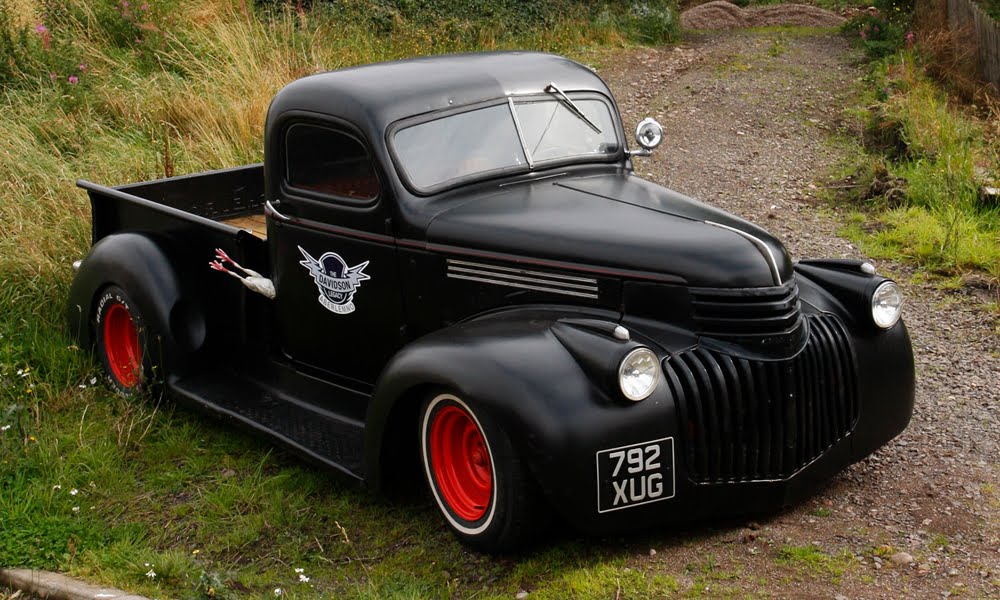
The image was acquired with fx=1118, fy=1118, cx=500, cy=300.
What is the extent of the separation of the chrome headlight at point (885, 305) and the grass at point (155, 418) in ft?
4.89

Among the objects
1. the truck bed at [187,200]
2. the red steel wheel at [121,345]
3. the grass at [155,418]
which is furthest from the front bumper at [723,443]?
the red steel wheel at [121,345]

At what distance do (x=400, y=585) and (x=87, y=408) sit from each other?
7.82 ft

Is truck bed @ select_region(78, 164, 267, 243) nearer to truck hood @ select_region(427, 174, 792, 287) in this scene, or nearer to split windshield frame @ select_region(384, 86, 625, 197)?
split windshield frame @ select_region(384, 86, 625, 197)

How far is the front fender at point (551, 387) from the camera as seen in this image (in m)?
3.84

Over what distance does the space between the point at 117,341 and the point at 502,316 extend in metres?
2.70

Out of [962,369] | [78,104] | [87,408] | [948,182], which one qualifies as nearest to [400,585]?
[87,408]

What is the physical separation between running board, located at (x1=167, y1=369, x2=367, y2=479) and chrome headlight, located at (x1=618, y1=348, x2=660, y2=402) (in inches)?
51.8

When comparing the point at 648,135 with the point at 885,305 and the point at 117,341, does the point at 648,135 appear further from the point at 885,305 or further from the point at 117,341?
the point at 117,341

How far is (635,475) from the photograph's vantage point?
3916 mm

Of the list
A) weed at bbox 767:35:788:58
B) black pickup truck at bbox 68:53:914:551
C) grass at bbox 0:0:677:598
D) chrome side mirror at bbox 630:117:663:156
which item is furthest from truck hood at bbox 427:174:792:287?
weed at bbox 767:35:788:58

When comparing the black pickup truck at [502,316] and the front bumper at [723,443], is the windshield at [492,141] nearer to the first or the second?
the black pickup truck at [502,316]

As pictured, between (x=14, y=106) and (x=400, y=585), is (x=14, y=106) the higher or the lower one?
the higher one

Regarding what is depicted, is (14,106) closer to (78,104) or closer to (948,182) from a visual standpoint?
(78,104)

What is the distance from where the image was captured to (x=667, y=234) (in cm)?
430
